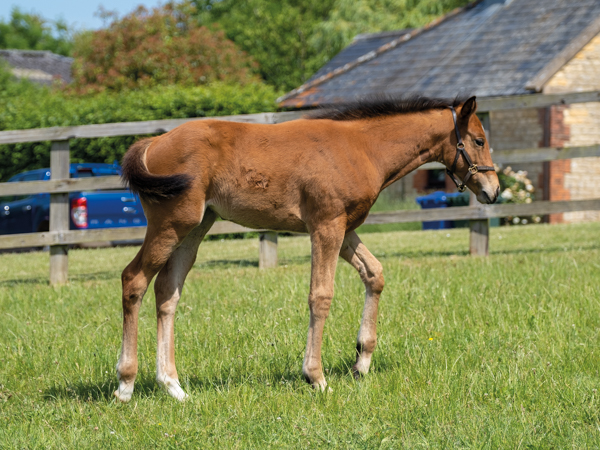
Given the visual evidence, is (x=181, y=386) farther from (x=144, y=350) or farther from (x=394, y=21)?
(x=394, y=21)

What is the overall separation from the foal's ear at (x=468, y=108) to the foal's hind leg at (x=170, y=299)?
1.68 meters

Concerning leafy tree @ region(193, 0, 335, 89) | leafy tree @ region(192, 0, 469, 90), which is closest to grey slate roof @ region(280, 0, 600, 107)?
leafy tree @ region(192, 0, 469, 90)

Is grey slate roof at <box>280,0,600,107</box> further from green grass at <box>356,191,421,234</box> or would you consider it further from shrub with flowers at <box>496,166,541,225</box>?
green grass at <box>356,191,421,234</box>

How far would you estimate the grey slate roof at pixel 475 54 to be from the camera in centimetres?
1816

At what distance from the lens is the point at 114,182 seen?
8.38 metres

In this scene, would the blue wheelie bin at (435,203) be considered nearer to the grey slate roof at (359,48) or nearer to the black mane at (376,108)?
the grey slate roof at (359,48)

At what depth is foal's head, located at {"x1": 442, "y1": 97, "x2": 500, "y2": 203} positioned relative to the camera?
462 cm

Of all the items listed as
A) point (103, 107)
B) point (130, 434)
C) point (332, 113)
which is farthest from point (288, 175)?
point (103, 107)

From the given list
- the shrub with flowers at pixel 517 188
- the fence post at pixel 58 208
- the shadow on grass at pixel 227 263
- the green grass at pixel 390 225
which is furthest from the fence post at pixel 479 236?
the shrub with flowers at pixel 517 188

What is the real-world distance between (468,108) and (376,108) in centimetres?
57

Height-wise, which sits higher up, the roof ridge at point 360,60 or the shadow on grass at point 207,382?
the roof ridge at point 360,60

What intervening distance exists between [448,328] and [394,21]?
3126 cm

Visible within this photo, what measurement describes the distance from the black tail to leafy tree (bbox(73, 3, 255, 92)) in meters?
20.2

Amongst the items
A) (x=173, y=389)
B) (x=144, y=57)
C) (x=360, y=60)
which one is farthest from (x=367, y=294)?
(x=144, y=57)
